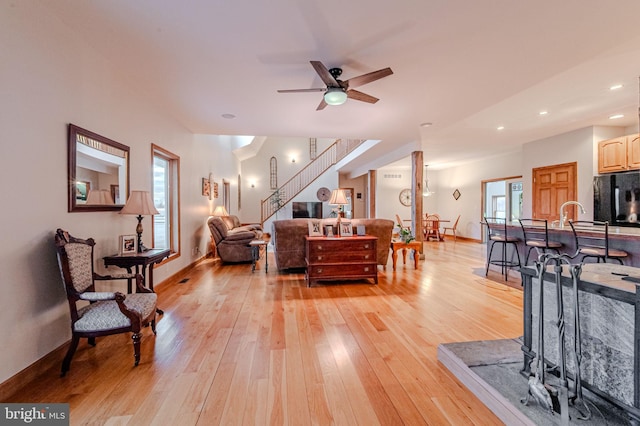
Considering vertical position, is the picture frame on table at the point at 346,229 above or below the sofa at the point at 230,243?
above

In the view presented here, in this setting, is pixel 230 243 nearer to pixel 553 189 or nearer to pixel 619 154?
pixel 553 189

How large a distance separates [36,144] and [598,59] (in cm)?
517

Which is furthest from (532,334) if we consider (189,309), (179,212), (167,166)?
(167,166)

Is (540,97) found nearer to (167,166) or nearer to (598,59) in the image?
(598,59)

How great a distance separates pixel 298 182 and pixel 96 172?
30.9 ft

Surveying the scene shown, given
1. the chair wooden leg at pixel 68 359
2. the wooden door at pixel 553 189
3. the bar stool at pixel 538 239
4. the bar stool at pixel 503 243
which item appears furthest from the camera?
the wooden door at pixel 553 189

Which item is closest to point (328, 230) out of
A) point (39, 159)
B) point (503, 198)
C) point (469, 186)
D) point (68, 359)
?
point (68, 359)

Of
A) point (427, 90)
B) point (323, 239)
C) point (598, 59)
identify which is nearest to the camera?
point (598, 59)

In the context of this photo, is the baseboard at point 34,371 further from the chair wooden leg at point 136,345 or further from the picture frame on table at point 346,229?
the picture frame on table at point 346,229

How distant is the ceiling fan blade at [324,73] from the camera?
243 cm

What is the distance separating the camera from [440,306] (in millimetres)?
3270

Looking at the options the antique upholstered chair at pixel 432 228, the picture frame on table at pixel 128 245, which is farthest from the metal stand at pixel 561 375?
the antique upholstered chair at pixel 432 228

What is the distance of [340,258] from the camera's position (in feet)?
13.6

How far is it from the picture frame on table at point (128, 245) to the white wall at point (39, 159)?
16 centimetres
